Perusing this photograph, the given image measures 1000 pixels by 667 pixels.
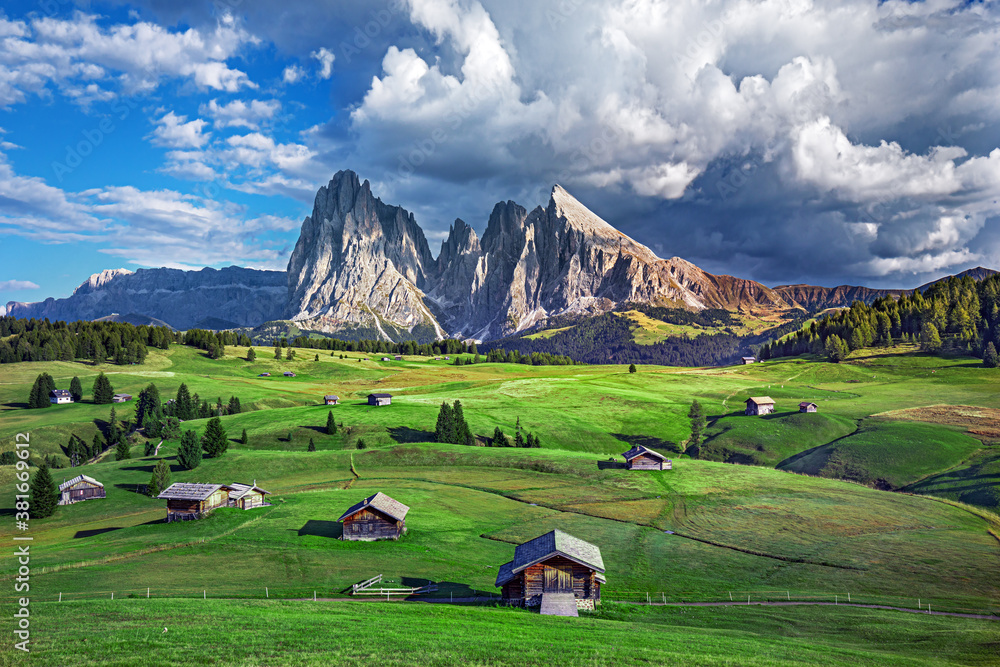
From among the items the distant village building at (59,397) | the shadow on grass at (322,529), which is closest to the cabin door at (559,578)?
the shadow on grass at (322,529)

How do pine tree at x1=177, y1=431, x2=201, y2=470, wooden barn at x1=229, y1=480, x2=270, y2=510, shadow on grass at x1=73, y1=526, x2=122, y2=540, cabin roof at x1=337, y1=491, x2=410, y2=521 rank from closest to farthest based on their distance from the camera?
1. cabin roof at x1=337, y1=491, x2=410, y2=521
2. shadow on grass at x1=73, y1=526, x2=122, y2=540
3. wooden barn at x1=229, y1=480, x2=270, y2=510
4. pine tree at x1=177, y1=431, x2=201, y2=470

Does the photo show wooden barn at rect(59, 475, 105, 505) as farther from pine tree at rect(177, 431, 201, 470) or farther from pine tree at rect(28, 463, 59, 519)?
pine tree at rect(177, 431, 201, 470)

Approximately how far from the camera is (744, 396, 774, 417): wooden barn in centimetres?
12550

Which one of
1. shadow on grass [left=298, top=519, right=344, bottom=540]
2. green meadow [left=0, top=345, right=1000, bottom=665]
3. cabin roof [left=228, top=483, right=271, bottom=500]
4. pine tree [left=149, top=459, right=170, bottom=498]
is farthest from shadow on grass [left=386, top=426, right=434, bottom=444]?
shadow on grass [left=298, top=519, right=344, bottom=540]

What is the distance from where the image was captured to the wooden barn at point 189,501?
62469mm

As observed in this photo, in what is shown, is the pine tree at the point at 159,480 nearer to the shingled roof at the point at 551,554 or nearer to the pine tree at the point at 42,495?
the pine tree at the point at 42,495

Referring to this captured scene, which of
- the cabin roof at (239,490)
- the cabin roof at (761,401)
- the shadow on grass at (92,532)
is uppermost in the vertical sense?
the cabin roof at (761,401)

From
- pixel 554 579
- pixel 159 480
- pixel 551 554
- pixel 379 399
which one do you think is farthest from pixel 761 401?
→ pixel 159 480

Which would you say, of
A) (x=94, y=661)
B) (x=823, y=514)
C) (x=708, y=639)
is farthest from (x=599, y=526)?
(x=94, y=661)

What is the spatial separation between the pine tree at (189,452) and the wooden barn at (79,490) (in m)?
11.5

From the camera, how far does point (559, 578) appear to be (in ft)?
131

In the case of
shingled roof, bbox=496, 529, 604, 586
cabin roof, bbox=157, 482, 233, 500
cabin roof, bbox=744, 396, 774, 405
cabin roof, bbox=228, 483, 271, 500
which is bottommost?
cabin roof, bbox=228, 483, 271, 500

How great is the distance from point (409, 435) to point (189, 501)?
53.2 meters

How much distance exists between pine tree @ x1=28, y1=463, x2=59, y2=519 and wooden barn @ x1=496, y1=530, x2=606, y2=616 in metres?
63.2
